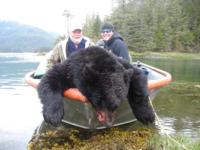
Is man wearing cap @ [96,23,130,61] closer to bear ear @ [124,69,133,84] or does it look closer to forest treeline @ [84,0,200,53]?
bear ear @ [124,69,133,84]

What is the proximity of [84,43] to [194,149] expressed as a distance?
2850 millimetres

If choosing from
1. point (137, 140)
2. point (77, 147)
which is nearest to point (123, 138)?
point (137, 140)

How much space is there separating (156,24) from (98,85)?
2768 inches

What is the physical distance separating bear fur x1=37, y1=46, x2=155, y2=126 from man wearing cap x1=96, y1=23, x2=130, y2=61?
1.42 metres

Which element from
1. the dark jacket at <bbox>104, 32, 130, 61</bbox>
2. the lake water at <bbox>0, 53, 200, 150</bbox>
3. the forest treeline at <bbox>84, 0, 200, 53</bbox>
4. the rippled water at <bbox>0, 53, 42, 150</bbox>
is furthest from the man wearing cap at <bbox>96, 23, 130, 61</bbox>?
the forest treeline at <bbox>84, 0, 200, 53</bbox>

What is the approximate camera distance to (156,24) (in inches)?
2906

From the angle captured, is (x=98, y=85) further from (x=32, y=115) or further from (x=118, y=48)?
(x=32, y=115)

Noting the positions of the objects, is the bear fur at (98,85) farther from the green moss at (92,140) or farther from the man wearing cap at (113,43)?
the man wearing cap at (113,43)

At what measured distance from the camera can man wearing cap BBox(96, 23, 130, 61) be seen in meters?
7.06

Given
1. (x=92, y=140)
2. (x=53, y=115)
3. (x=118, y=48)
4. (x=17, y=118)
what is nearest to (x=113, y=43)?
(x=118, y=48)

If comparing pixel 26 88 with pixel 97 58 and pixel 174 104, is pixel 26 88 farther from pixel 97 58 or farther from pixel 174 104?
pixel 97 58

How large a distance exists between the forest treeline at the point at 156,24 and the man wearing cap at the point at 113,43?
5712 centimetres

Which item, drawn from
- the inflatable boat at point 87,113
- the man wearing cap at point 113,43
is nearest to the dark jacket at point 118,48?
the man wearing cap at point 113,43

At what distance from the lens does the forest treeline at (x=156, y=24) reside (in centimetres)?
6656
